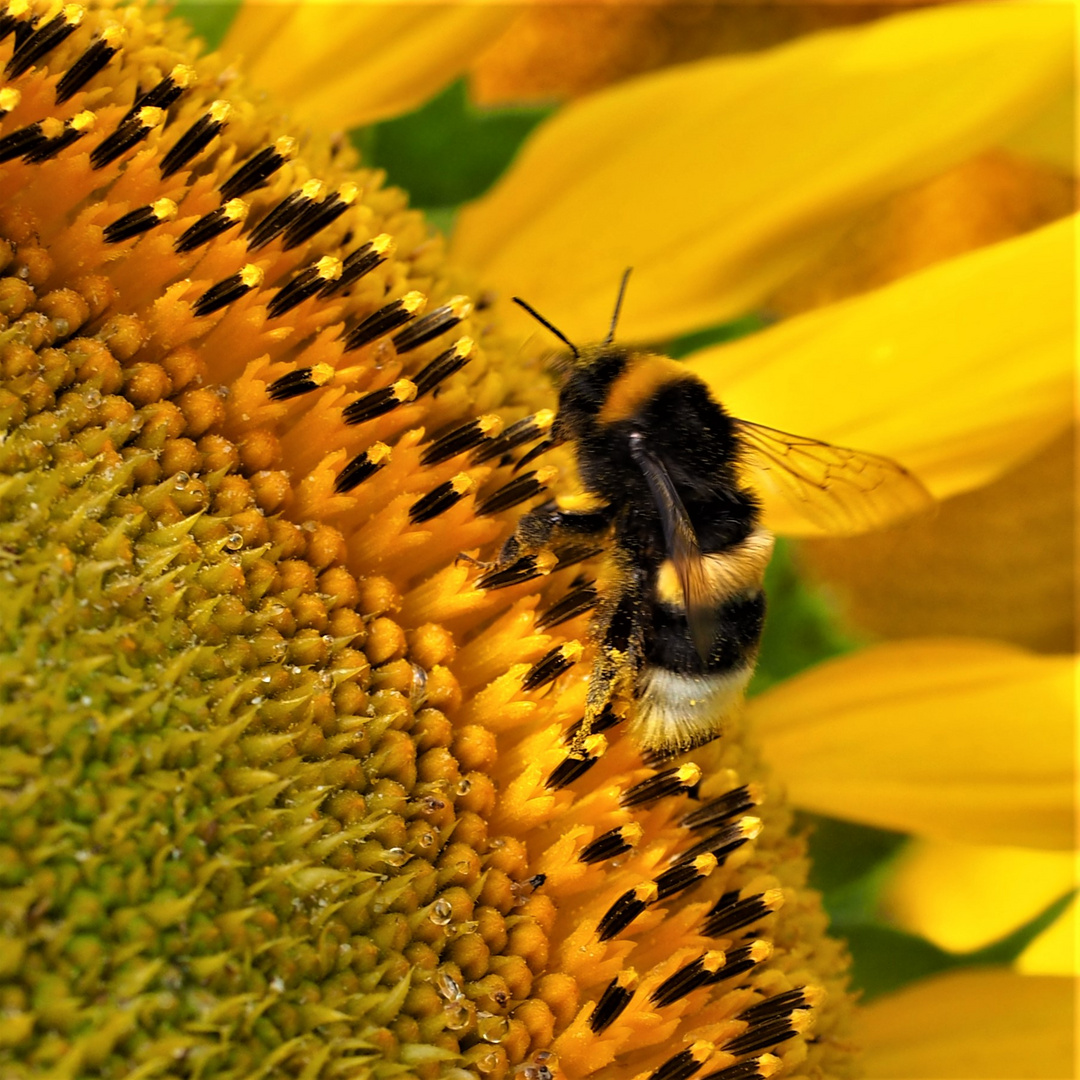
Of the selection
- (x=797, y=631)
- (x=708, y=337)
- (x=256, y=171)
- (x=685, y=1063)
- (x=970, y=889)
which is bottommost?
(x=685, y=1063)

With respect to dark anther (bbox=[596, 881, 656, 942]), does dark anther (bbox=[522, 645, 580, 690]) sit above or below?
above

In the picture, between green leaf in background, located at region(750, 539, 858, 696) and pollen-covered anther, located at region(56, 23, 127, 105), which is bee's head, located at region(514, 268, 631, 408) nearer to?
pollen-covered anther, located at region(56, 23, 127, 105)

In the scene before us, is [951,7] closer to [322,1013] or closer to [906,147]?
[906,147]

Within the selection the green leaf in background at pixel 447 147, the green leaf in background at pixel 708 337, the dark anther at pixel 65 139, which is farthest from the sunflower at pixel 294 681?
the green leaf in background at pixel 708 337

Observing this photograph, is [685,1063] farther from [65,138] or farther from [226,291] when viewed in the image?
[65,138]

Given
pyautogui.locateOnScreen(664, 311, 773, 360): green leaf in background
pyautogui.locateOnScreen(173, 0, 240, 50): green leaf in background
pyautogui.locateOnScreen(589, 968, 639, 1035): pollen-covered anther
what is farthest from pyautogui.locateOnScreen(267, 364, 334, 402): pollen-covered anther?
pyautogui.locateOnScreen(664, 311, 773, 360): green leaf in background

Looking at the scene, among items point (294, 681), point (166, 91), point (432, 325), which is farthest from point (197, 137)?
point (294, 681)

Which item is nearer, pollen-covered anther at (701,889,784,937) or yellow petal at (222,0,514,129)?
pollen-covered anther at (701,889,784,937)
